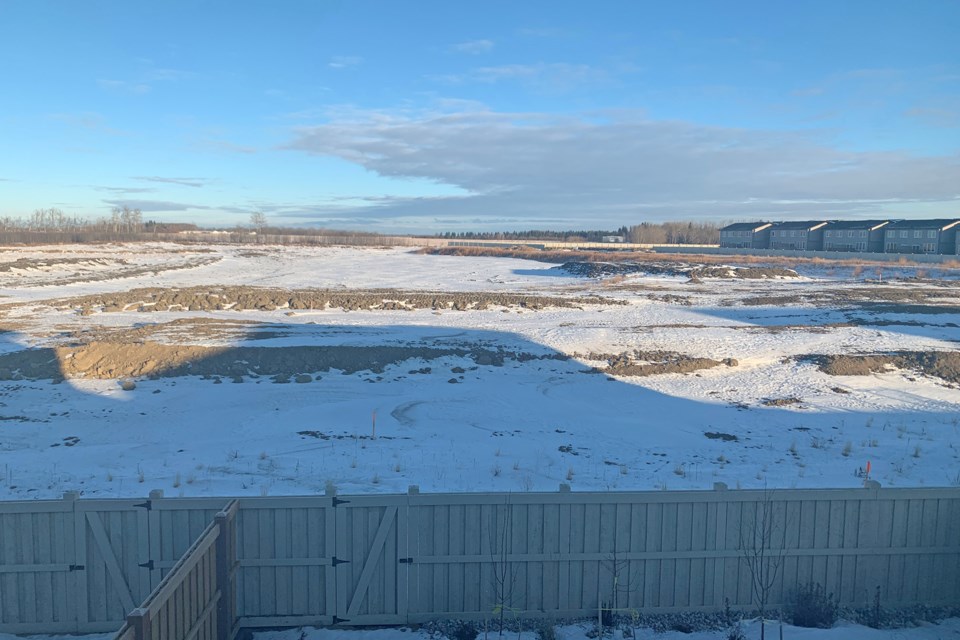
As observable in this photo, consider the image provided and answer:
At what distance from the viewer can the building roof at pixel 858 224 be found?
100 meters

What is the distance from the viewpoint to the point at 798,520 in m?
7.89

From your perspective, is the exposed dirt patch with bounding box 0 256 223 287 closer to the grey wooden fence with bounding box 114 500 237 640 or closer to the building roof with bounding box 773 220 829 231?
the grey wooden fence with bounding box 114 500 237 640

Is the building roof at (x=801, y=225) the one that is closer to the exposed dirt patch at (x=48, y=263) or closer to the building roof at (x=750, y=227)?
the building roof at (x=750, y=227)

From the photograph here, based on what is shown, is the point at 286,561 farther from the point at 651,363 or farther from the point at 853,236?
the point at 853,236

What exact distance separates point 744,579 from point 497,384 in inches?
488

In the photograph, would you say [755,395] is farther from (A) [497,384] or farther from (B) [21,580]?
(B) [21,580]

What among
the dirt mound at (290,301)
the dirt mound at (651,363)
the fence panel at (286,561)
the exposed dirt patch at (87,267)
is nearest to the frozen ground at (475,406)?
the dirt mound at (651,363)

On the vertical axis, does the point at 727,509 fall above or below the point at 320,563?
above

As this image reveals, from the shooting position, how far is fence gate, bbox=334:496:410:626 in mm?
7609

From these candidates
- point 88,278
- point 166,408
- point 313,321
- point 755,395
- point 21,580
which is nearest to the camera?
point 21,580

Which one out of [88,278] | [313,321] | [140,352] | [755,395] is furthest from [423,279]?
[755,395]

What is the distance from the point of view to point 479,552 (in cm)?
771

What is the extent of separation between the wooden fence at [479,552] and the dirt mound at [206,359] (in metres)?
12.7

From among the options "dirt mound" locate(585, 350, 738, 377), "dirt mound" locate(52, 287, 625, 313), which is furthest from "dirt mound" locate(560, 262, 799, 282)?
"dirt mound" locate(585, 350, 738, 377)
